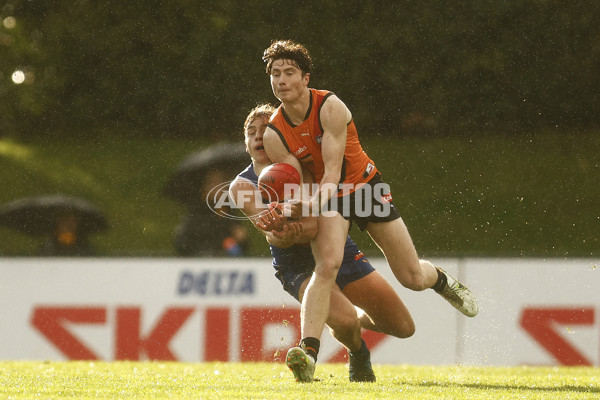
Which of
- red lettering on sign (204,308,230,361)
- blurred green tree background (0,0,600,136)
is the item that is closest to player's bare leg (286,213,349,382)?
red lettering on sign (204,308,230,361)

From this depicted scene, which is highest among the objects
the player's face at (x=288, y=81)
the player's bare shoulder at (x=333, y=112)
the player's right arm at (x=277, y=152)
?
the player's face at (x=288, y=81)

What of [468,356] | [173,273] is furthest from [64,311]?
[468,356]

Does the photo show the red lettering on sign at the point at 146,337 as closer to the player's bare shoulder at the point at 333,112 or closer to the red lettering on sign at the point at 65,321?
the red lettering on sign at the point at 65,321

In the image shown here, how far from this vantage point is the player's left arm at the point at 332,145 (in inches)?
236

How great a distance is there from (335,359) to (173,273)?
1.64 meters

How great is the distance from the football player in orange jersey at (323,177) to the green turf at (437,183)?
7.37m

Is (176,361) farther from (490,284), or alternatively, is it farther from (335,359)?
(490,284)

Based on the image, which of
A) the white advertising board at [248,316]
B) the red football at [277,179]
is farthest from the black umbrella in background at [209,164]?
the red football at [277,179]

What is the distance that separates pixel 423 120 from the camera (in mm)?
14312

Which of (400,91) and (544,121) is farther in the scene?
(544,121)

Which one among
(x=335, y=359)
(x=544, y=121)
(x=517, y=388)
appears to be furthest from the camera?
(x=544, y=121)

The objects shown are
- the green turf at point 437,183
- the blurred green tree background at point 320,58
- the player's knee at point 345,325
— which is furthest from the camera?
the green turf at point 437,183

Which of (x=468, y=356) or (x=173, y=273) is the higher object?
(x=173, y=273)

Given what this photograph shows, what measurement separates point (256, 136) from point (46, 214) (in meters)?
7.98
